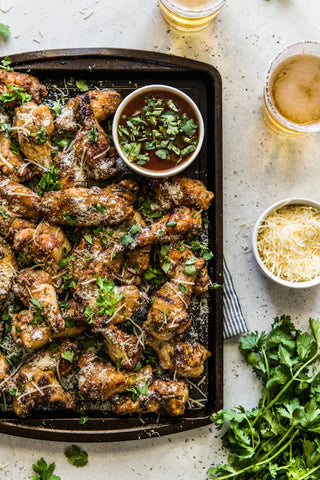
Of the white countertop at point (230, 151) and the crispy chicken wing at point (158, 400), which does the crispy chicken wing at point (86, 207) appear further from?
the crispy chicken wing at point (158, 400)

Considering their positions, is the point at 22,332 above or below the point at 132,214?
below

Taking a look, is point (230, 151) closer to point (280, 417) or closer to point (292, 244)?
point (292, 244)

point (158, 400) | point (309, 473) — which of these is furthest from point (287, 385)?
point (158, 400)

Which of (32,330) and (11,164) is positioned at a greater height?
(11,164)

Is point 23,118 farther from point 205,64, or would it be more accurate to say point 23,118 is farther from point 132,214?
point 205,64

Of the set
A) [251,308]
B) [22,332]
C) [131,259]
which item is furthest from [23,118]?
[251,308]
